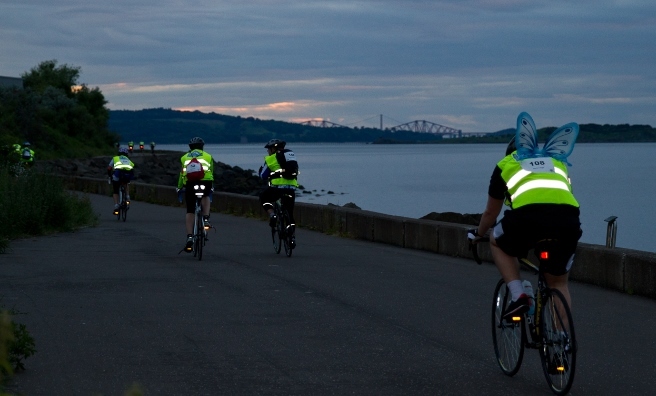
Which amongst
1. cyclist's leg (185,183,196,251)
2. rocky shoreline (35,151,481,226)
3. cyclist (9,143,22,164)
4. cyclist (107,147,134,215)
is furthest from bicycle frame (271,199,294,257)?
rocky shoreline (35,151,481,226)

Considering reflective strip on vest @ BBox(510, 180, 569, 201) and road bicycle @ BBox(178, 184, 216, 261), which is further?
road bicycle @ BBox(178, 184, 216, 261)

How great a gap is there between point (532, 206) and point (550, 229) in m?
0.18

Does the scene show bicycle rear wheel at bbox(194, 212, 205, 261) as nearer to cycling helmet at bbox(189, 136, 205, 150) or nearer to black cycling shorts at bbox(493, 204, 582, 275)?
cycling helmet at bbox(189, 136, 205, 150)

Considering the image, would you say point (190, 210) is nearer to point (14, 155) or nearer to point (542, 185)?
point (542, 185)

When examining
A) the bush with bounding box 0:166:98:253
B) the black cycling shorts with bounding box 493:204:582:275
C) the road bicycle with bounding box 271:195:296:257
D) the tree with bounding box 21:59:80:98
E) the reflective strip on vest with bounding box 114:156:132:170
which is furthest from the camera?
the tree with bounding box 21:59:80:98

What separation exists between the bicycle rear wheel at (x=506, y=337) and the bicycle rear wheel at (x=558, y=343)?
312 millimetres

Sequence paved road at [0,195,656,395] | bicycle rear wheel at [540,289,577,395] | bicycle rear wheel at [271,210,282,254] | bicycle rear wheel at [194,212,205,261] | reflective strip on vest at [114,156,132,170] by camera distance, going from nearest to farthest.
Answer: bicycle rear wheel at [540,289,577,395], paved road at [0,195,656,395], bicycle rear wheel at [194,212,205,261], bicycle rear wheel at [271,210,282,254], reflective strip on vest at [114,156,132,170]

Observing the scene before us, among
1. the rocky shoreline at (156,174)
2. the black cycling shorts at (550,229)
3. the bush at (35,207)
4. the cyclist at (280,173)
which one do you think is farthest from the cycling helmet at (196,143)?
the rocky shoreline at (156,174)

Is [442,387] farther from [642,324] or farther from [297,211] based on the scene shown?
[297,211]

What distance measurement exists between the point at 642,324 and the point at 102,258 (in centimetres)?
867

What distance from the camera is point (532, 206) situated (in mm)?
6703

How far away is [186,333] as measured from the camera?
357 inches

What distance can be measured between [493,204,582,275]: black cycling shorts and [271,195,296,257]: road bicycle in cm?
920

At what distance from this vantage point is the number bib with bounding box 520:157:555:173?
6773 millimetres
